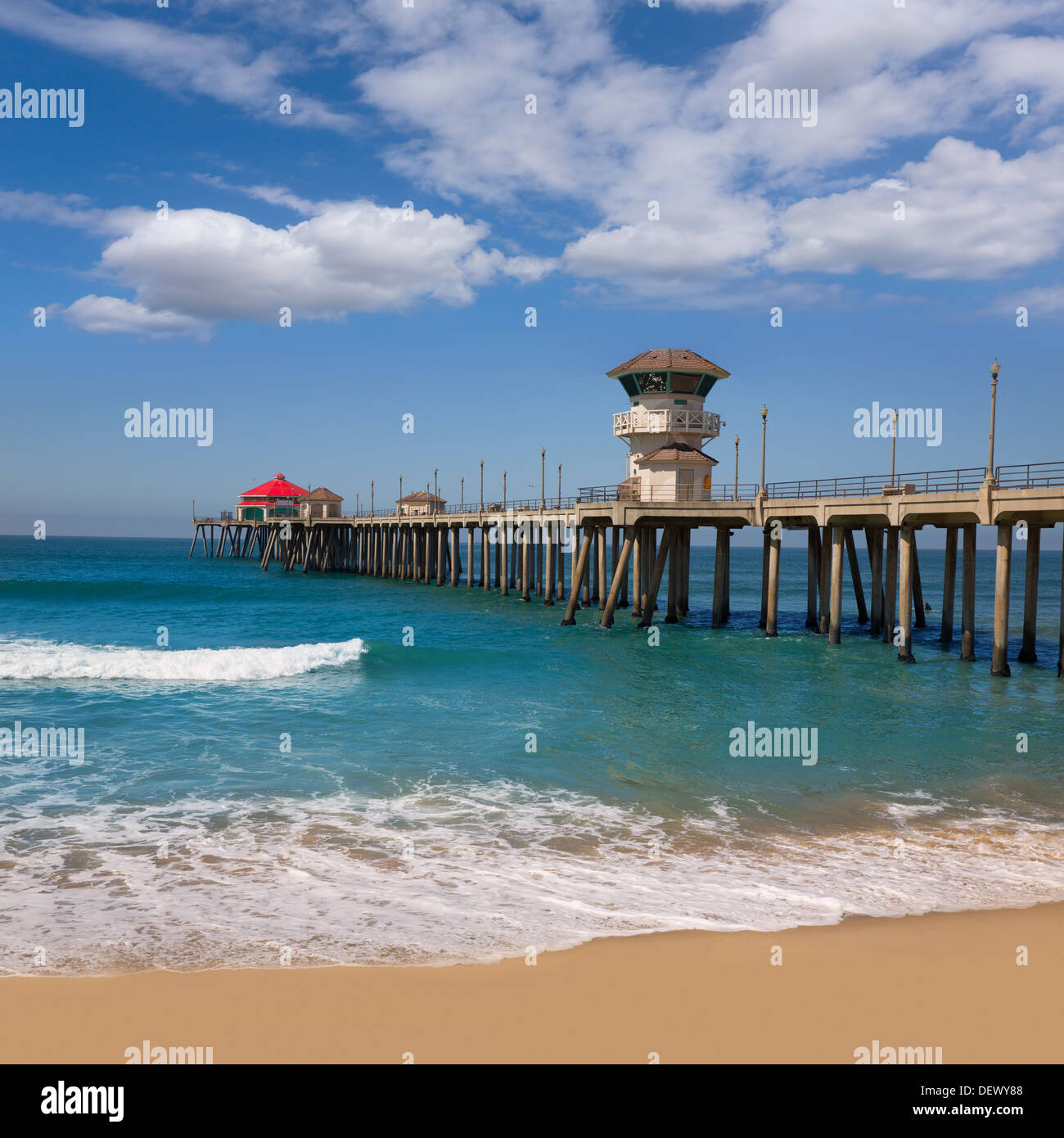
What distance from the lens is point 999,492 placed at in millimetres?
19438

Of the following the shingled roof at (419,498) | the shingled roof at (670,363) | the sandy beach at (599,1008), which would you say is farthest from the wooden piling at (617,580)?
the shingled roof at (419,498)

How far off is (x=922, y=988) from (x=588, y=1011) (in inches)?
91.9

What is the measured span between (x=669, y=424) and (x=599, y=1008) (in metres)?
28.0

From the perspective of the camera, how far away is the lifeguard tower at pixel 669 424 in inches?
1233

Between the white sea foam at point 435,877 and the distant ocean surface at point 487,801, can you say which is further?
the distant ocean surface at point 487,801

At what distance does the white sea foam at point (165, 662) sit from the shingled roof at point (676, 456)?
13345 mm

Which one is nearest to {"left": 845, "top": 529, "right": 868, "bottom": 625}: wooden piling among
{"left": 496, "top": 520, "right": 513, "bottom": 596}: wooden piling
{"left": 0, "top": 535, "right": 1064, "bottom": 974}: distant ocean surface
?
{"left": 0, "top": 535, "right": 1064, "bottom": 974}: distant ocean surface

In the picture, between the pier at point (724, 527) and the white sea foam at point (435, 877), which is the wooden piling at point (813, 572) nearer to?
the pier at point (724, 527)

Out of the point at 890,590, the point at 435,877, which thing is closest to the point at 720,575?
the point at 890,590

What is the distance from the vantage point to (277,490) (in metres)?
92.7

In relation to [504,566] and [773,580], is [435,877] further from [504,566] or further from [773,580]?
[504,566]

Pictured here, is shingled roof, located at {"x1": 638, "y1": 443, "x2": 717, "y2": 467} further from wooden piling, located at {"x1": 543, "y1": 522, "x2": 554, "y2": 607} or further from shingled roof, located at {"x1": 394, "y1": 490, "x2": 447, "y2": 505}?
shingled roof, located at {"x1": 394, "y1": 490, "x2": 447, "y2": 505}
